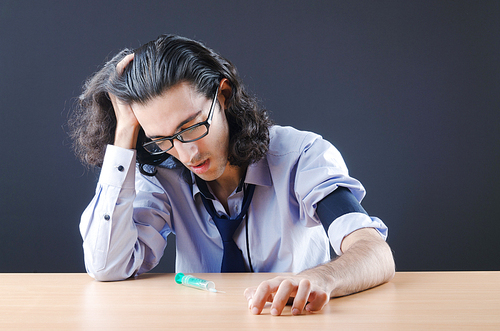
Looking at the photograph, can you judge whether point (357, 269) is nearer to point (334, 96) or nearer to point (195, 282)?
point (195, 282)

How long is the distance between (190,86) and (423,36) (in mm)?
1905

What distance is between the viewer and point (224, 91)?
1377 millimetres

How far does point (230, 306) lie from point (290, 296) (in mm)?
119

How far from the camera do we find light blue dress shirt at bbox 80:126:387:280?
3.83ft

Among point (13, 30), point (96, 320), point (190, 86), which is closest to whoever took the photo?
point (96, 320)

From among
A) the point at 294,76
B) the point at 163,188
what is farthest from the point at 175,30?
the point at 163,188

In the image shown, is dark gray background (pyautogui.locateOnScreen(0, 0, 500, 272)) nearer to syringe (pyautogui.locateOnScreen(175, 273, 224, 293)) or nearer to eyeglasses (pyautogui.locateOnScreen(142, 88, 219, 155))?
eyeglasses (pyautogui.locateOnScreen(142, 88, 219, 155))

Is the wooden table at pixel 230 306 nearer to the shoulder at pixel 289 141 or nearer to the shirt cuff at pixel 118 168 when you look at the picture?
the shirt cuff at pixel 118 168

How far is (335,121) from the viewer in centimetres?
260

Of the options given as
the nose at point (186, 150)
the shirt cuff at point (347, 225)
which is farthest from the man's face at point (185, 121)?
the shirt cuff at point (347, 225)

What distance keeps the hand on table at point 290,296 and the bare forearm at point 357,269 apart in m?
0.05

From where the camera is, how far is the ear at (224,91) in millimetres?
1350

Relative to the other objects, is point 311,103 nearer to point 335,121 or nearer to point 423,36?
point 335,121

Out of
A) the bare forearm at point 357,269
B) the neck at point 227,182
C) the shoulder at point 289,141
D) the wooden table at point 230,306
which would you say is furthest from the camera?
the neck at point 227,182
